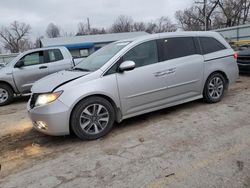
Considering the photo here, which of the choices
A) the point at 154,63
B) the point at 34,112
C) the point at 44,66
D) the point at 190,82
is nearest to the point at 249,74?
the point at 190,82

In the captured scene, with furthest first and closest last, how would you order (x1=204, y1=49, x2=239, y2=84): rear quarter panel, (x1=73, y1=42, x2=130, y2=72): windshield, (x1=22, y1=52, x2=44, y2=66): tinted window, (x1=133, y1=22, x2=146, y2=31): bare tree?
(x1=133, y1=22, x2=146, y2=31): bare tree < (x1=22, y1=52, x2=44, y2=66): tinted window < (x1=204, y1=49, x2=239, y2=84): rear quarter panel < (x1=73, y1=42, x2=130, y2=72): windshield

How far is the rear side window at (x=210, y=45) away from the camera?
5.48m

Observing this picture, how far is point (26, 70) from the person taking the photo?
7953mm

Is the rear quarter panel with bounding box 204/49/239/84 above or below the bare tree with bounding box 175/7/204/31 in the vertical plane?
below

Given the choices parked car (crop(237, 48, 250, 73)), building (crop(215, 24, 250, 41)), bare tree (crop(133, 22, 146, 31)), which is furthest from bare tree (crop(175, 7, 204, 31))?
parked car (crop(237, 48, 250, 73))

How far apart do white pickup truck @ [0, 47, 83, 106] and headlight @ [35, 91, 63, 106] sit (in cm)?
427

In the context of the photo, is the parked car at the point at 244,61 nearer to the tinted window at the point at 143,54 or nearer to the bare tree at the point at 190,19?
the tinted window at the point at 143,54

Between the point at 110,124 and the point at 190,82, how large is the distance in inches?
79.5

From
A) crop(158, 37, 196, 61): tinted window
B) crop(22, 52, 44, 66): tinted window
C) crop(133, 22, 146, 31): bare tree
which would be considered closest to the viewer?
crop(158, 37, 196, 61): tinted window

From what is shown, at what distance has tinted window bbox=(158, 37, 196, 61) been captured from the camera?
4922 mm

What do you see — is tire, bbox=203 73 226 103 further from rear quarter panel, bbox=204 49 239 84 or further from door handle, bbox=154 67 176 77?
door handle, bbox=154 67 176 77

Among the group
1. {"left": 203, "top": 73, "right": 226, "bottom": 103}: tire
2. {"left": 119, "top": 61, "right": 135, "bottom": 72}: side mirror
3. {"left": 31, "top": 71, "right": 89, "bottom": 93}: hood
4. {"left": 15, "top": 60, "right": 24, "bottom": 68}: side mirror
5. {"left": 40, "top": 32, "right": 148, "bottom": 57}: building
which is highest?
{"left": 40, "top": 32, "right": 148, "bottom": 57}: building

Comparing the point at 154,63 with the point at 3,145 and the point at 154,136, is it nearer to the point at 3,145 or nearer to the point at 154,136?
the point at 154,136

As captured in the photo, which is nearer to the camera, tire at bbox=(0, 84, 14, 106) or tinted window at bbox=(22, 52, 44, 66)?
tire at bbox=(0, 84, 14, 106)
